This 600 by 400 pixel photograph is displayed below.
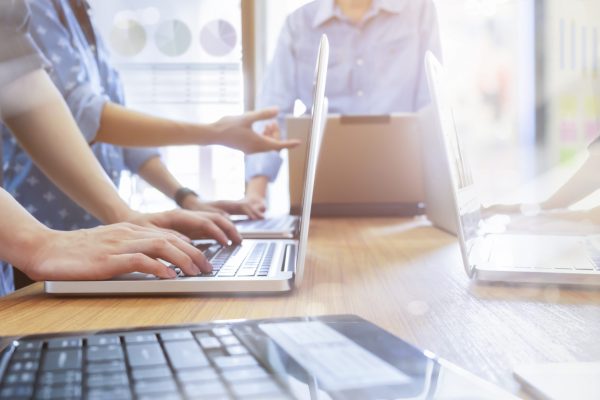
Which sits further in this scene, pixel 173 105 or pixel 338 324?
pixel 173 105

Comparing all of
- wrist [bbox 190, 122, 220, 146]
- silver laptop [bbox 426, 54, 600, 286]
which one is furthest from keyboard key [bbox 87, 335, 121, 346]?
wrist [bbox 190, 122, 220, 146]

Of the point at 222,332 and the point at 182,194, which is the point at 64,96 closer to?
the point at 182,194

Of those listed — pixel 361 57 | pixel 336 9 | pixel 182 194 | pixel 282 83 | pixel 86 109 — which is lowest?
pixel 182 194

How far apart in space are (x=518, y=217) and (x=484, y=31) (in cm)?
235

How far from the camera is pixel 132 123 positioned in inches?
55.8

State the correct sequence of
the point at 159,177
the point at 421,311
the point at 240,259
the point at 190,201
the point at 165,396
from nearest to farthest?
the point at 165,396, the point at 421,311, the point at 240,259, the point at 190,201, the point at 159,177

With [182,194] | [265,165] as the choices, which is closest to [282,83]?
[265,165]

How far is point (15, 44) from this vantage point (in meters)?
0.95

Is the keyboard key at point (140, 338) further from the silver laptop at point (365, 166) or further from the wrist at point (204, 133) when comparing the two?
the silver laptop at point (365, 166)

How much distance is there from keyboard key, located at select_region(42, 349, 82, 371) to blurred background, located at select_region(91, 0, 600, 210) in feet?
9.21

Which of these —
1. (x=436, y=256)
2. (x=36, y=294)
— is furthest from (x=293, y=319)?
(x=436, y=256)

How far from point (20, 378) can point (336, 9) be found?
257 centimetres

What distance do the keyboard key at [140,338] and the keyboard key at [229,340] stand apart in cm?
5

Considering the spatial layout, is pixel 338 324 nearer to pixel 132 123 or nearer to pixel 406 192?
pixel 132 123
